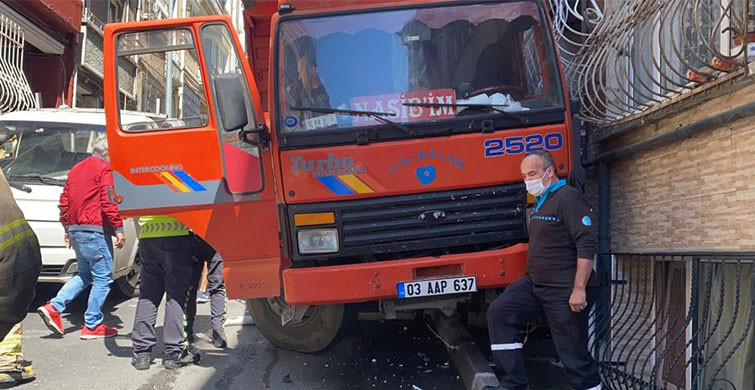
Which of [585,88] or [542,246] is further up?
[585,88]

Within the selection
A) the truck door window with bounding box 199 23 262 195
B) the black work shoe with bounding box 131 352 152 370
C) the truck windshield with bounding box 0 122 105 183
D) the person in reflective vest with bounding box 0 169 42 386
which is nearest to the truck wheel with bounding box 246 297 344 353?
the black work shoe with bounding box 131 352 152 370

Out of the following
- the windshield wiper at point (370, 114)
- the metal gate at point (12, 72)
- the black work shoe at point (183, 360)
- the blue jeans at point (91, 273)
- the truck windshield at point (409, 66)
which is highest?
the metal gate at point (12, 72)

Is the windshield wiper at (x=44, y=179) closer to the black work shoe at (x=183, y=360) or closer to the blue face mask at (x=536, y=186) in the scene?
the black work shoe at (x=183, y=360)

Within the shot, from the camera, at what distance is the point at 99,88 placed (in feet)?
51.6

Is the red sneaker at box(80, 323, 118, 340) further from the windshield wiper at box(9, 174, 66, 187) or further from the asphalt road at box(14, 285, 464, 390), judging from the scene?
the windshield wiper at box(9, 174, 66, 187)

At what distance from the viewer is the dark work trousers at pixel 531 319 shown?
407 centimetres

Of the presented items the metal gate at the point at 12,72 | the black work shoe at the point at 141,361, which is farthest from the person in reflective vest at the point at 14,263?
the metal gate at the point at 12,72

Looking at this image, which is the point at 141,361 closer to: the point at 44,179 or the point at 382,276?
the point at 382,276

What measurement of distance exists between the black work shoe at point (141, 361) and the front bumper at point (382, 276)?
5.56 ft

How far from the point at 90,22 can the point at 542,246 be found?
42.4 ft

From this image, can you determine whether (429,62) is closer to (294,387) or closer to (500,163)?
(500,163)

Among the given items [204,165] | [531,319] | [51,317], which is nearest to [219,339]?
[51,317]

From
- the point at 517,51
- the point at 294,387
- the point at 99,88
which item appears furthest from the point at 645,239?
the point at 99,88

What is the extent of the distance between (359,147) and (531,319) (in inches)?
62.4
